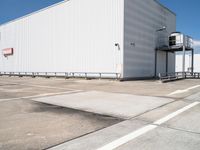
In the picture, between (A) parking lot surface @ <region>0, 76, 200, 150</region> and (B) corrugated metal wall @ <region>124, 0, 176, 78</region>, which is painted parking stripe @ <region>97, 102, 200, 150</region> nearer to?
(A) parking lot surface @ <region>0, 76, 200, 150</region>

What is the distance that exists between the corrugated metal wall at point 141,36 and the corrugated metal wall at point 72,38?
113 centimetres

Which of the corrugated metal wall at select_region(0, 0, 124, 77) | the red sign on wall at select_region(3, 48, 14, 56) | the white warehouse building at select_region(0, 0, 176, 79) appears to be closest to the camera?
the white warehouse building at select_region(0, 0, 176, 79)

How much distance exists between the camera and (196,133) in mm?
4621

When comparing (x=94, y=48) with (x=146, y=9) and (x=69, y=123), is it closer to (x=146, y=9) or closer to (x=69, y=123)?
(x=146, y=9)

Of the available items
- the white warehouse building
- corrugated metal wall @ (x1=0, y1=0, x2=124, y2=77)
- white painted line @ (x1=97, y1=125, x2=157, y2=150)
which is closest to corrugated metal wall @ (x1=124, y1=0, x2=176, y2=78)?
the white warehouse building

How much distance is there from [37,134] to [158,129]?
112 inches

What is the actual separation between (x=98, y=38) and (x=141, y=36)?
5332 millimetres

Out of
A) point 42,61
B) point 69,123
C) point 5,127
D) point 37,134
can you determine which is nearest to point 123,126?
point 69,123

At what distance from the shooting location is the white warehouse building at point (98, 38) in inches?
886

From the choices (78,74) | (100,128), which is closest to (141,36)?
(78,74)

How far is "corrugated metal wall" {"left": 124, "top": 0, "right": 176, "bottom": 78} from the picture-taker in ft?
74.0

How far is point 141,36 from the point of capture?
24.7 meters

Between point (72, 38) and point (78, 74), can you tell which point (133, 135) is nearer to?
point (78, 74)

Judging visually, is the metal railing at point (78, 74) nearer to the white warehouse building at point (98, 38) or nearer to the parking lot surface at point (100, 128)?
the white warehouse building at point (98, 38)
